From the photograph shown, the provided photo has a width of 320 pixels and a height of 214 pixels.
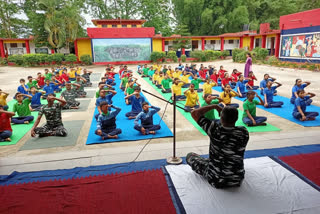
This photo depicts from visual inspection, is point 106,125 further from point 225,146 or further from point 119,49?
point 119,49

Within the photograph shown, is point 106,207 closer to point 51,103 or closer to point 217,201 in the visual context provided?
point 217,201

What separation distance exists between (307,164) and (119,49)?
25.8 m

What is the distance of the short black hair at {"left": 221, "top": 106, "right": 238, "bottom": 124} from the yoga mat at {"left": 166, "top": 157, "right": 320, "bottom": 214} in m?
1.08

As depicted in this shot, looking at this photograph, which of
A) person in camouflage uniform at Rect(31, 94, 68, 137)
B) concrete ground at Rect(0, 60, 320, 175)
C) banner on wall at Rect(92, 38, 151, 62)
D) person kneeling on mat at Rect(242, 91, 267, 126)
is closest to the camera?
concrete ground at Rect(0, 60, 320, 175)

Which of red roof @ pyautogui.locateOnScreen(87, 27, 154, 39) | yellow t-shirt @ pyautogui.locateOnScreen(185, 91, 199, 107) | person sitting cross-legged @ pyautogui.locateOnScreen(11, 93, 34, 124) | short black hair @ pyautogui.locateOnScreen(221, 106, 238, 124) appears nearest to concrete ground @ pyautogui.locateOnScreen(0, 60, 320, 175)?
person sitting cross-legged @ pyautogui.locateOnScreen(11, 93, 34, 124)

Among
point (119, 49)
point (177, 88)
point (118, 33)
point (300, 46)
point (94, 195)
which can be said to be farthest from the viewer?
point (119, 49)

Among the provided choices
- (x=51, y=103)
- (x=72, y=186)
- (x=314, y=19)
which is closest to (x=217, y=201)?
(x=72, y=186)

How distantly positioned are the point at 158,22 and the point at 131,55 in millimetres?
13754

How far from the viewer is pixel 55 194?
3439mm

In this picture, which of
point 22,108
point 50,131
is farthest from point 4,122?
point 22,108

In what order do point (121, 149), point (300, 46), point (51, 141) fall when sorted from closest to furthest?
1. point (121, 149)
2. point (51, 141)
3. point (300, 46)

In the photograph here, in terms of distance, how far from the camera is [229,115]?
285 centimetres

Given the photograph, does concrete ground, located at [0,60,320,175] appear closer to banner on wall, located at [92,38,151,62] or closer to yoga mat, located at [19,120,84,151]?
yoga mat, located at [19,120,84,151]

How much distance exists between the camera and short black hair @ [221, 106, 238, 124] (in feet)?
9.29
